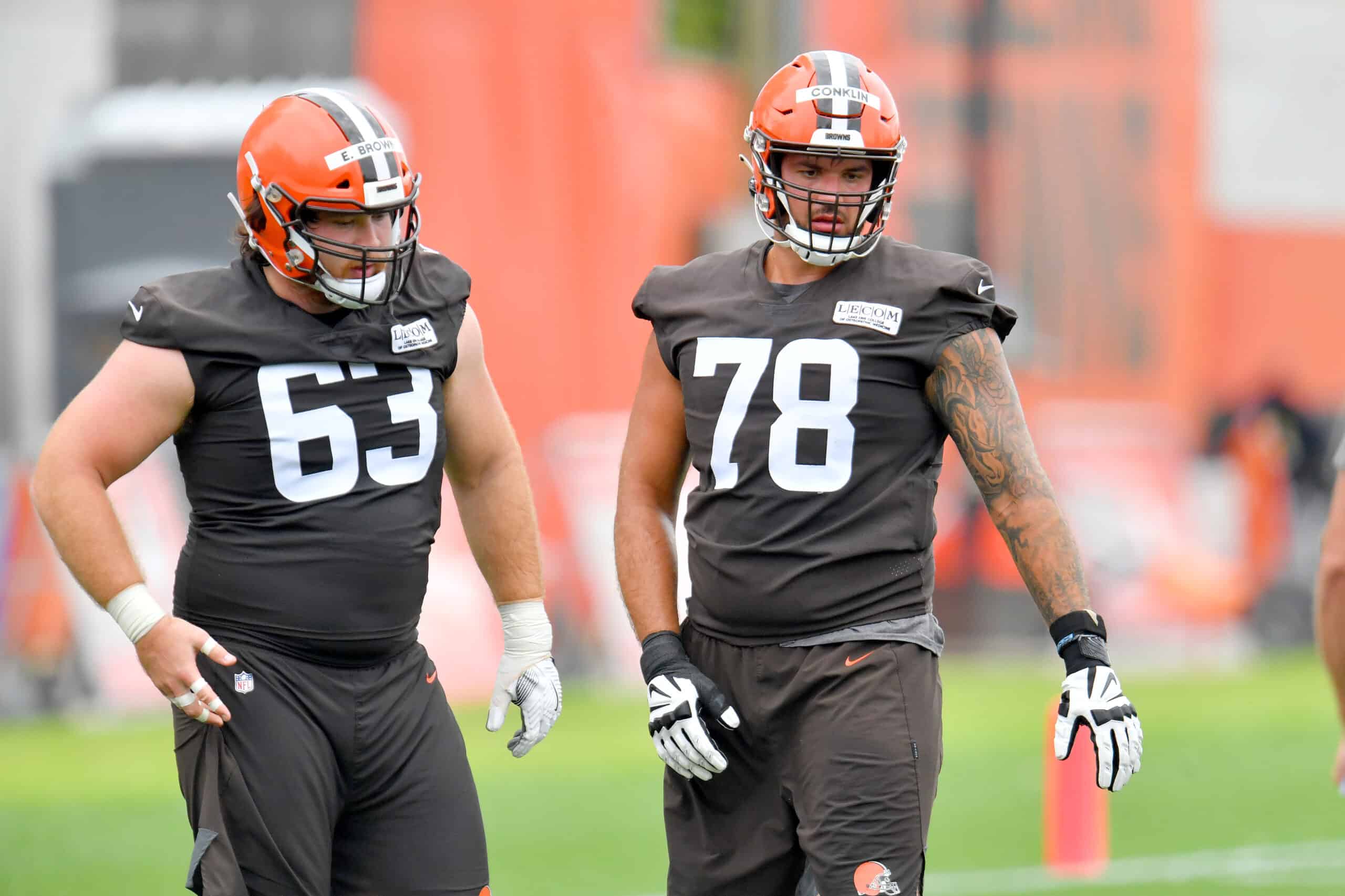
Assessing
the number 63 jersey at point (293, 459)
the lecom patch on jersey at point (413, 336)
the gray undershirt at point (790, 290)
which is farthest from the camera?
the gray undershirt at point (790, 290)

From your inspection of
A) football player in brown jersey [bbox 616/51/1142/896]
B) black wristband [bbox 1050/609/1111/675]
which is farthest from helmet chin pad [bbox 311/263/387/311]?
black wristband [bbox 1050/609/1111/675]

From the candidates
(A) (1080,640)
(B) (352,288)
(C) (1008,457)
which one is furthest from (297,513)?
(A) (1080,640)

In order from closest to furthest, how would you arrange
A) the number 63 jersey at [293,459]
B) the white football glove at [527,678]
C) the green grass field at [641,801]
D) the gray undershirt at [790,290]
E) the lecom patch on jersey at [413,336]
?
the number 63 jersey at [293,459] < the lecom patch on jersey at [413,336] < the gray undershirt at [790,290] < the white football glove at [527,678] < the green grass field at [641,801]

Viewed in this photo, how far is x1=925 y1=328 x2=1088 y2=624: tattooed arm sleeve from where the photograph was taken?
13.2 feet

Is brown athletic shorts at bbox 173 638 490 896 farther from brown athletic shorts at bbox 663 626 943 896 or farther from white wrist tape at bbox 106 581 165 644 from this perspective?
brown athletic shorts at bbox 663 626 943 896

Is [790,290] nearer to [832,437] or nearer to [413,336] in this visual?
[832,437]

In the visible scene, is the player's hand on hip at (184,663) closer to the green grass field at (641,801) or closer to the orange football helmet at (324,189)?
the orange football helmet at (324,189)

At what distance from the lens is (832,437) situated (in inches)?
159

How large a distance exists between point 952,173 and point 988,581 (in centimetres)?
356

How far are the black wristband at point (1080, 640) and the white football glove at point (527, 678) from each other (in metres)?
1.18

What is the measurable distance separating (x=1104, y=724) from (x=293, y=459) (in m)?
1.77

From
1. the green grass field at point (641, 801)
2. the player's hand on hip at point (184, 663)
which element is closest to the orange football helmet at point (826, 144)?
the player's hand on hip at point (184, 663)

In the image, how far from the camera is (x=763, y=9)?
16156 millimetres

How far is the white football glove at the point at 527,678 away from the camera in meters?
4.38
